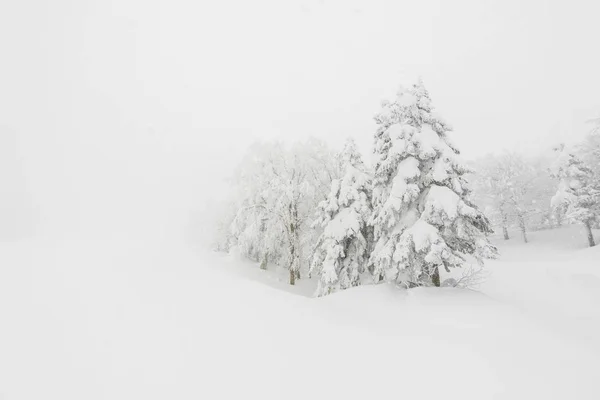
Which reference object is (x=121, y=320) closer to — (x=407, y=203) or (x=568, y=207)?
(x=407, y=203)

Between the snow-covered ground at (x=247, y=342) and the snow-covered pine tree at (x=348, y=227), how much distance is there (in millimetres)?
5272

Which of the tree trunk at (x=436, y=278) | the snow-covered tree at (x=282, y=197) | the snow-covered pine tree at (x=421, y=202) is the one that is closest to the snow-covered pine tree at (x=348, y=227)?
the snow-covered pine tree at (x=421, y=202)

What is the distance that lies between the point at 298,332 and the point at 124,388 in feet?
11.7

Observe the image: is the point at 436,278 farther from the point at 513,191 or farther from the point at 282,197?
the point at 513,191

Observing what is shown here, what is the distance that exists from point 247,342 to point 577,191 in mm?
33861

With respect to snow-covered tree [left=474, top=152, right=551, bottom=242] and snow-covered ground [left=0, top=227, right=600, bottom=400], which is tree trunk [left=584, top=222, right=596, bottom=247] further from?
snow-covered ground [left=0, top=227, right=600, bottom=400]

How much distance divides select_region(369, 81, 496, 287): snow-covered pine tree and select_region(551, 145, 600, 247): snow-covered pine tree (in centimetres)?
2330

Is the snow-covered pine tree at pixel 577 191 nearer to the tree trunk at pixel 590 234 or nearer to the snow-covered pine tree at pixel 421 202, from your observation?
the tree trunk at pixel 590 234

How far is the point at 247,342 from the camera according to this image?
6.32 m

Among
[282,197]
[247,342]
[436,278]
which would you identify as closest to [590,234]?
[436,278]

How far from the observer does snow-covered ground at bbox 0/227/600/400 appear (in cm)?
509

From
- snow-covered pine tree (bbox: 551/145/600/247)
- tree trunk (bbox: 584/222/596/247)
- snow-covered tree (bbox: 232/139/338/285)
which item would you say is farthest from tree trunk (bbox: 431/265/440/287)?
tree trunk (bbox: 584/222/596/247)

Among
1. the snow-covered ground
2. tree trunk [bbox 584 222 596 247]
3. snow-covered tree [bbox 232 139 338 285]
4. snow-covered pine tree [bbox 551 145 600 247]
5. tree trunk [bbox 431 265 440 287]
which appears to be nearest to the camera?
the snow-covered ground

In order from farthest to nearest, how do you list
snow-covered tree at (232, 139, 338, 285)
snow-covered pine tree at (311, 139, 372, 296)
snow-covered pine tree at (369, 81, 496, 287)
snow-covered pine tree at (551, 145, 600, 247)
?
1. snow-covered pine tree at (551, 145, 600, 247)
2. snow-covered tree at (232, 139, 338, 285)
3. snow-covered pine tree at (311, 139, 372, 296)
4. snow-covered pine tree at (369, 81, 496, 287)
